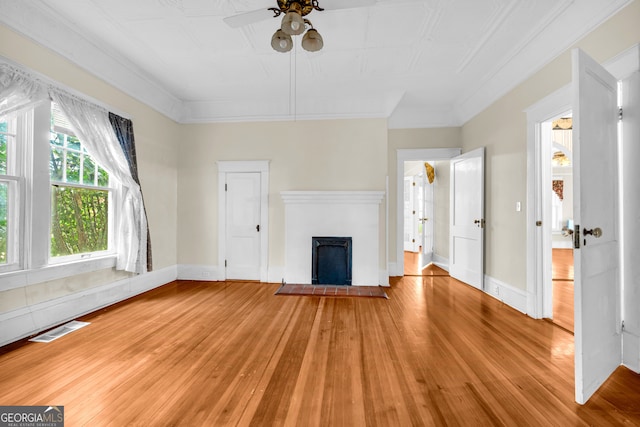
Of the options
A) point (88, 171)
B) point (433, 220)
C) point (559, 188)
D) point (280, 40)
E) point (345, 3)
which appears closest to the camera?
point (345, 3)

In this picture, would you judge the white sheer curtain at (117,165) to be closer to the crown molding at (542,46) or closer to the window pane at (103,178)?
the window pane at (103,178)

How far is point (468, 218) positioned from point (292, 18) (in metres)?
3.63

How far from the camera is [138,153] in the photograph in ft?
12.3

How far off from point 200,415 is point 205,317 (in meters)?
1.56

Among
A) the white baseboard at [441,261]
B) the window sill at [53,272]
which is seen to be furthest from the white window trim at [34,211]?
the white baseboard at [441,261]

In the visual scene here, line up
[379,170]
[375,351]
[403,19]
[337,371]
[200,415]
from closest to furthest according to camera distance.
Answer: [200,415] → [337,371] → [375,351] → [403,19] → [379,170]

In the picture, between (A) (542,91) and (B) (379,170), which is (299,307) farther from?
(A) (542,91)

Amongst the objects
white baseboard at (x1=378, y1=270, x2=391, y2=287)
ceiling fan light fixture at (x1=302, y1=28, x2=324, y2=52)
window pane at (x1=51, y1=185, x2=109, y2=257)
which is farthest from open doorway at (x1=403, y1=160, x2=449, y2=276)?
window pane at (x1=51, y1=185, x2=109, y2=257)

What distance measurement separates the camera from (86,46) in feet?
9.42

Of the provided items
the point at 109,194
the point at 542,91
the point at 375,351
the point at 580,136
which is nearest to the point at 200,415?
the point at 375,351

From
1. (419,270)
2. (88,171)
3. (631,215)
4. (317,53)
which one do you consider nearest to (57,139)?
(88,171)

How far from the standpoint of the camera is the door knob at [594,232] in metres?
1.65

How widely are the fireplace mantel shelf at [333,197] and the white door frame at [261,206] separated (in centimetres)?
39

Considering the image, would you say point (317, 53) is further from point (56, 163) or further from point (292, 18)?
point (56, 163)
